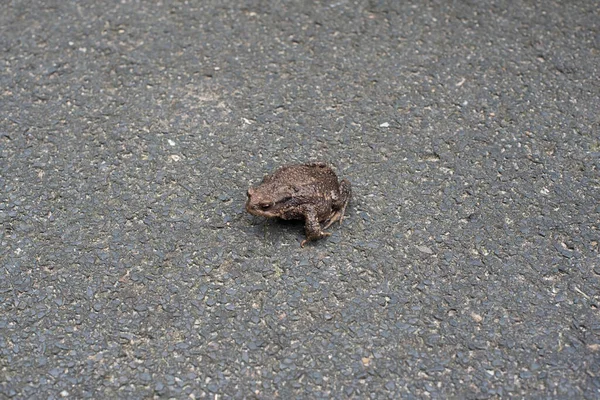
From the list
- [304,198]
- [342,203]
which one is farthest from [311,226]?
[342,203]

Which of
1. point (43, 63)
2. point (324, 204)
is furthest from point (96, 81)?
point (324, 204)

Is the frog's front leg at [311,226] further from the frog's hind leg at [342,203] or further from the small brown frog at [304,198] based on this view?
the frog's hind leg at [342,203]

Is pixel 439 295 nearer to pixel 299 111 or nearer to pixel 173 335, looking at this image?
pixel 173 335

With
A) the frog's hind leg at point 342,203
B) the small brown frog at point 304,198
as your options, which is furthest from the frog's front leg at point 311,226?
the frog's hind leg at point 342,203

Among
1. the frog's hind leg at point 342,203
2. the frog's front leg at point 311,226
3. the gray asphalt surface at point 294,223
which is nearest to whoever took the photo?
the gray asphalt surface at point 294,223

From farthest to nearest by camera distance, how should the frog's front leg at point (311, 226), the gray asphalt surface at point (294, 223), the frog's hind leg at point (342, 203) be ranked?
the frog's hind leg at point (342, 203) → the frog's front leg at point (311, 226) → the gray asphalt surface at point (294, 223)

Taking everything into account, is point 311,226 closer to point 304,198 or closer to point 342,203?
point 304,198

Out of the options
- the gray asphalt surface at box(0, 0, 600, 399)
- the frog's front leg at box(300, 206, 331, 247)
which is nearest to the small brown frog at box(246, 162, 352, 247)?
the frog's front leg at box(300, 206, 331, 247)
